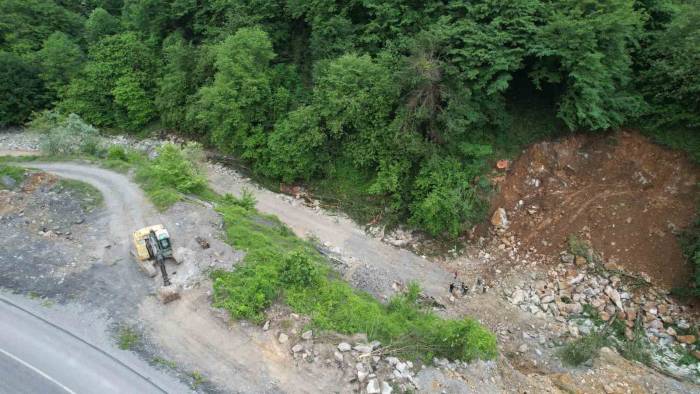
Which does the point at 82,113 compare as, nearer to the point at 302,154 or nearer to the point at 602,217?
the point at 302,154

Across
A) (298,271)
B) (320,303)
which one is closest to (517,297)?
(320,303)

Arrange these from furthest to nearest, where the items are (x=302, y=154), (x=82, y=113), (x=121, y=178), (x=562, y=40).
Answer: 1. (x=82, y=113)
2. (x=302, y=154)
3. (x=121, y=178)
4. (x=562, y=40)

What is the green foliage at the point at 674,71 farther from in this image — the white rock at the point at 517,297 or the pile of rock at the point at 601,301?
the white rock at the point at 517,297

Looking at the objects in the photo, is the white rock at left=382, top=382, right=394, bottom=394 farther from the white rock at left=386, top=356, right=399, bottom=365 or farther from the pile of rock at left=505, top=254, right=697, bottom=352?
the pile of rock at left=505, top=254, right=697, bottom=352

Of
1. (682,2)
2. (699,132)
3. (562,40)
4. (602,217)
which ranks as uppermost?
(682,2)

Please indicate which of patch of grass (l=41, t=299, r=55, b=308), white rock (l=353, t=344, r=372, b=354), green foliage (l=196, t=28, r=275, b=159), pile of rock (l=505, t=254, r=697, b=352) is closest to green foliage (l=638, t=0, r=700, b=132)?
pile of rock (l=505, t=254, r=697, b=352)

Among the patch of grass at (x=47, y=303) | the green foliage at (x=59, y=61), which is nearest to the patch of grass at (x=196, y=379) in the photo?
the patch of grass at (x=47, y=303)

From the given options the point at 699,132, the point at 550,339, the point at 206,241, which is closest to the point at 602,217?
the point at 699,132
